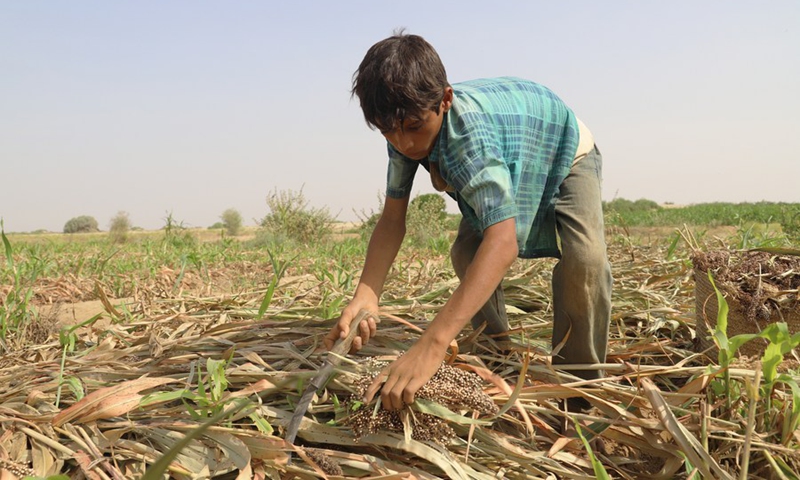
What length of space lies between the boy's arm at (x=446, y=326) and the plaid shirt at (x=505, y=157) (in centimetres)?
9

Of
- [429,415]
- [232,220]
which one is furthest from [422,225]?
[232,220]

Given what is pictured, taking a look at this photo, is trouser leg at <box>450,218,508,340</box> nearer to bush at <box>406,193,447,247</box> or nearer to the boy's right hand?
the boy's right hand

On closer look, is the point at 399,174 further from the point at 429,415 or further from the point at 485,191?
the point at 429,415

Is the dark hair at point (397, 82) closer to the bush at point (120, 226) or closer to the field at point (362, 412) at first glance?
the field at point (362, 412)

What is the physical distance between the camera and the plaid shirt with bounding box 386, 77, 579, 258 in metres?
1.71

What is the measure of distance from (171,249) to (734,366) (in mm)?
5661

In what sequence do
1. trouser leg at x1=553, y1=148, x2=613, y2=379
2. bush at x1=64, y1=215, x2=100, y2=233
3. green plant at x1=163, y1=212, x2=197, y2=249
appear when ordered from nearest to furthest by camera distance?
trouser leg at x1=553, y1=148, x2=613, y2=379 < green plant at x1=163, y1=212, x2=197, y2=249 < bush at x1=64, y1=215, x2=100, y2=233

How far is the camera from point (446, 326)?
4.97 ft

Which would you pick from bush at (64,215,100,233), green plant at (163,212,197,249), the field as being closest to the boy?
the field

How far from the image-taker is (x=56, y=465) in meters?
1.46

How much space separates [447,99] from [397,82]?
0.62 ft

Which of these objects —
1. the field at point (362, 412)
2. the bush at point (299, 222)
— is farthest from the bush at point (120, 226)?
the field at point (362, 412)

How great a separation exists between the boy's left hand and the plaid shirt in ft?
1.31

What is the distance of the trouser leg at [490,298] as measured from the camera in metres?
2.23
